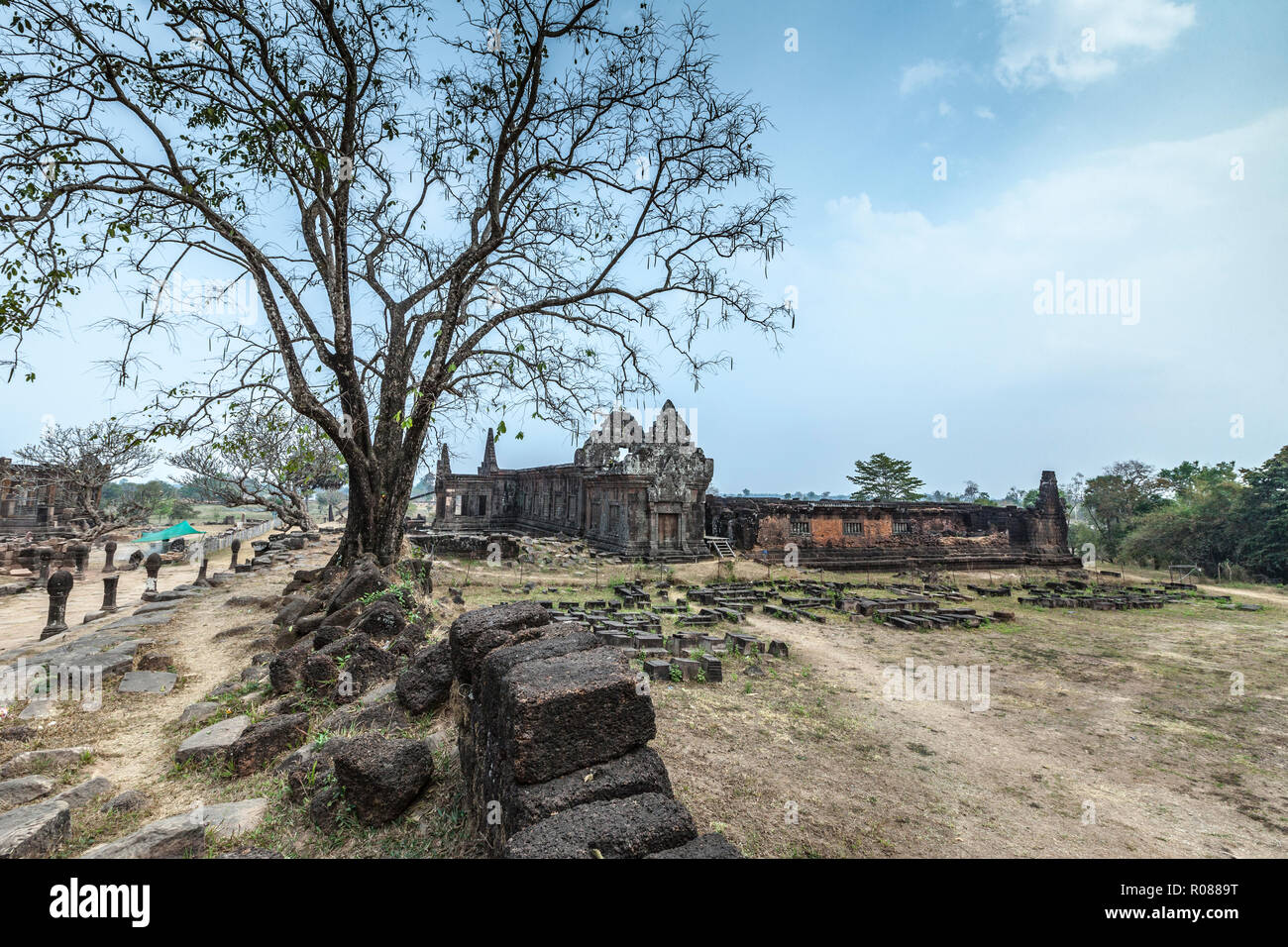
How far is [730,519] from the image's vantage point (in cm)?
2577

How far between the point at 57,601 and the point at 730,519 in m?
21.9

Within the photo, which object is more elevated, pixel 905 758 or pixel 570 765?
pixel 570 765

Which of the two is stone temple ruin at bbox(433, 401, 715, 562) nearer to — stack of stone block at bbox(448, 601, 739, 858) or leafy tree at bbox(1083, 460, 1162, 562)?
stack of stone block at bbox(448, 601, 739, 858)

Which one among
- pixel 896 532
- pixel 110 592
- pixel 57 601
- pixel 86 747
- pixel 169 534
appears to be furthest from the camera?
pixel 896 532

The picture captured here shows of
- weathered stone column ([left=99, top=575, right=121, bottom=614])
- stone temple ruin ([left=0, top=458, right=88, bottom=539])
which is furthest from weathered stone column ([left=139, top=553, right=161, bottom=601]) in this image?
stone temple ruin ([left=0, top=458, right=88, bottom=539])

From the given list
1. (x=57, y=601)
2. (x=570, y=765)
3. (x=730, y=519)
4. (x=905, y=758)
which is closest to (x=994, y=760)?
(x=905, y=758)

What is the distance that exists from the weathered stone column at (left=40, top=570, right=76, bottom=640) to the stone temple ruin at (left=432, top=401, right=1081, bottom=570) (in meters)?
13.8

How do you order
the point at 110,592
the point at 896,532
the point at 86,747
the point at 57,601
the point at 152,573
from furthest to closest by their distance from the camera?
1. the point at 896,532
2. the point at 152,573
3. the point at 110,592
4. the point at 57,601
5. the point at 86,747

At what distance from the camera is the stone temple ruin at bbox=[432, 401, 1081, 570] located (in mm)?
21812

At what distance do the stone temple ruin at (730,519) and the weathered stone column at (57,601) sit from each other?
13.8 metres

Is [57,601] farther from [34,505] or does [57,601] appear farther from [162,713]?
[34,505]
